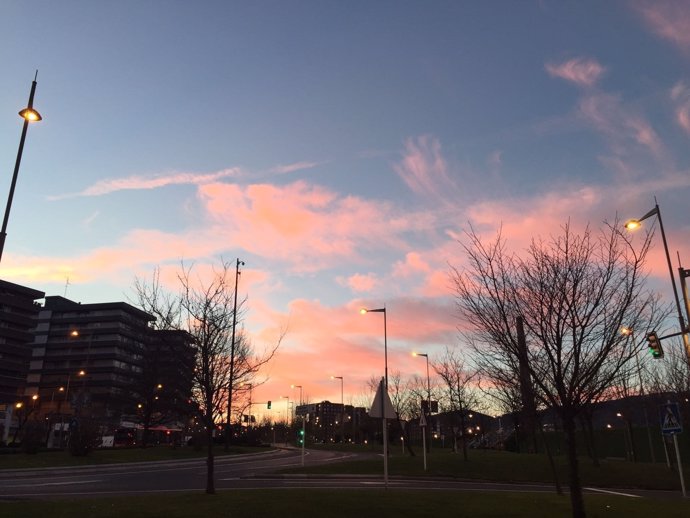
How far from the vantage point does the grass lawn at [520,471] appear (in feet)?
96.9

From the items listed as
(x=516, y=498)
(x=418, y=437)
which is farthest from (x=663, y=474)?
(x=418, y=437)

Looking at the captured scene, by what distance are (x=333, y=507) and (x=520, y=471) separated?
73.7 feet

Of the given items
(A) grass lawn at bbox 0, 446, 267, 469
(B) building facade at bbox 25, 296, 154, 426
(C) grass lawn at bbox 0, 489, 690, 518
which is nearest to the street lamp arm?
(C) grass lawn at bbox 0, 489, 690, 518

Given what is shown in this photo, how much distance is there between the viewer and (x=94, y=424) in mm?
47375

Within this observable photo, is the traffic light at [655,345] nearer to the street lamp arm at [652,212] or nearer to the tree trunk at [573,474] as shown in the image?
the street lamp arm at [652,212]

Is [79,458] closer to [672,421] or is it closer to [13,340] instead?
[672,421]

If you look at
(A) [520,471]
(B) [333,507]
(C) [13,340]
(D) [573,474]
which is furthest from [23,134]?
(C) [13,340]

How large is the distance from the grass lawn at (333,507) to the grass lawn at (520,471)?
562 inches

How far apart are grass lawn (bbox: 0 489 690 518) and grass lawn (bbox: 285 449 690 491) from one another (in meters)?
14.3

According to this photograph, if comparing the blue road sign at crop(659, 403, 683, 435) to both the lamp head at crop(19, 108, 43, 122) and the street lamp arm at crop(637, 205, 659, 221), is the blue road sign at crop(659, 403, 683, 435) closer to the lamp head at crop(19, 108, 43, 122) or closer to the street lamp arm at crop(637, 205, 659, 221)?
the street lamp arm at crop(637, 205, 659, 221)

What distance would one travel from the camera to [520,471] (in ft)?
106

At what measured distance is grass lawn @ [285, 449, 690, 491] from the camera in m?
29.5

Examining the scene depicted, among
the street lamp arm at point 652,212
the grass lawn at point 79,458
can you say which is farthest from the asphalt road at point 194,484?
the street lamp arm at point 652,212

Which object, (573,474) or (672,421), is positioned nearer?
(573,474)
